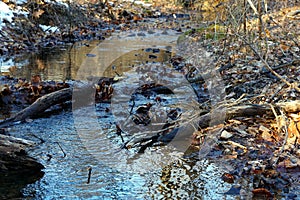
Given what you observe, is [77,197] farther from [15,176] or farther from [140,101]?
[140,101]

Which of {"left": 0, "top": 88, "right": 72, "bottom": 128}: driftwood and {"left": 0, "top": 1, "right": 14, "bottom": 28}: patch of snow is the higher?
{"left": 0, "top": 1, "right": 14, "bottom": 28}: patch of snow

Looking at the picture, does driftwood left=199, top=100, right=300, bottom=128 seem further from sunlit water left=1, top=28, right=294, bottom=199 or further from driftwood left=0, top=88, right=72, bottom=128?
Answer: driftwood left=0, top=88, right=72, bottom=128

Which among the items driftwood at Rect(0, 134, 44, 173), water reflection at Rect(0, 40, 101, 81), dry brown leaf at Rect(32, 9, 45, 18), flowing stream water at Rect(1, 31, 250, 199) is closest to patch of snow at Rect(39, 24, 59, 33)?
dry brown leaf at Rect(32, 9, 45, 18)

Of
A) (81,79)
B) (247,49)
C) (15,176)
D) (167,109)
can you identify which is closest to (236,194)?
(15,176)

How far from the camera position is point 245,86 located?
5.21 m

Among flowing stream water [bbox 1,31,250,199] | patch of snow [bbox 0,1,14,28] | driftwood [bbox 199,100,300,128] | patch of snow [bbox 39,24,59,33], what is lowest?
flowing stream water [bbox 1,31,250,199]

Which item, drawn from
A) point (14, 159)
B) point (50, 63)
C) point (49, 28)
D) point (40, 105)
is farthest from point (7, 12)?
point (14, 159)

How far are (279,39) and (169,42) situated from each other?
12.2 ft

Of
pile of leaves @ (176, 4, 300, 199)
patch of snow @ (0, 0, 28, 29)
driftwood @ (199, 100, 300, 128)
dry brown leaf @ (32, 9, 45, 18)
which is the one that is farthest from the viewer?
dry brown leaf @ (32, 9, 45, 18)

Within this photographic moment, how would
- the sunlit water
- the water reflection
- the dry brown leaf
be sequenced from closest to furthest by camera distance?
the sunlit water < the water reflection < the dry brown leaf

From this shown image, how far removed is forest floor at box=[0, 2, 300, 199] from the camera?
3.15 m

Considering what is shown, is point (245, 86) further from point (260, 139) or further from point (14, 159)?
point (14, 159)

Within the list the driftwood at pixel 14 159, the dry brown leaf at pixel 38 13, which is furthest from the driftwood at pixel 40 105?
the dry brown leaf at pixel 38 13

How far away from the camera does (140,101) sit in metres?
5.25
